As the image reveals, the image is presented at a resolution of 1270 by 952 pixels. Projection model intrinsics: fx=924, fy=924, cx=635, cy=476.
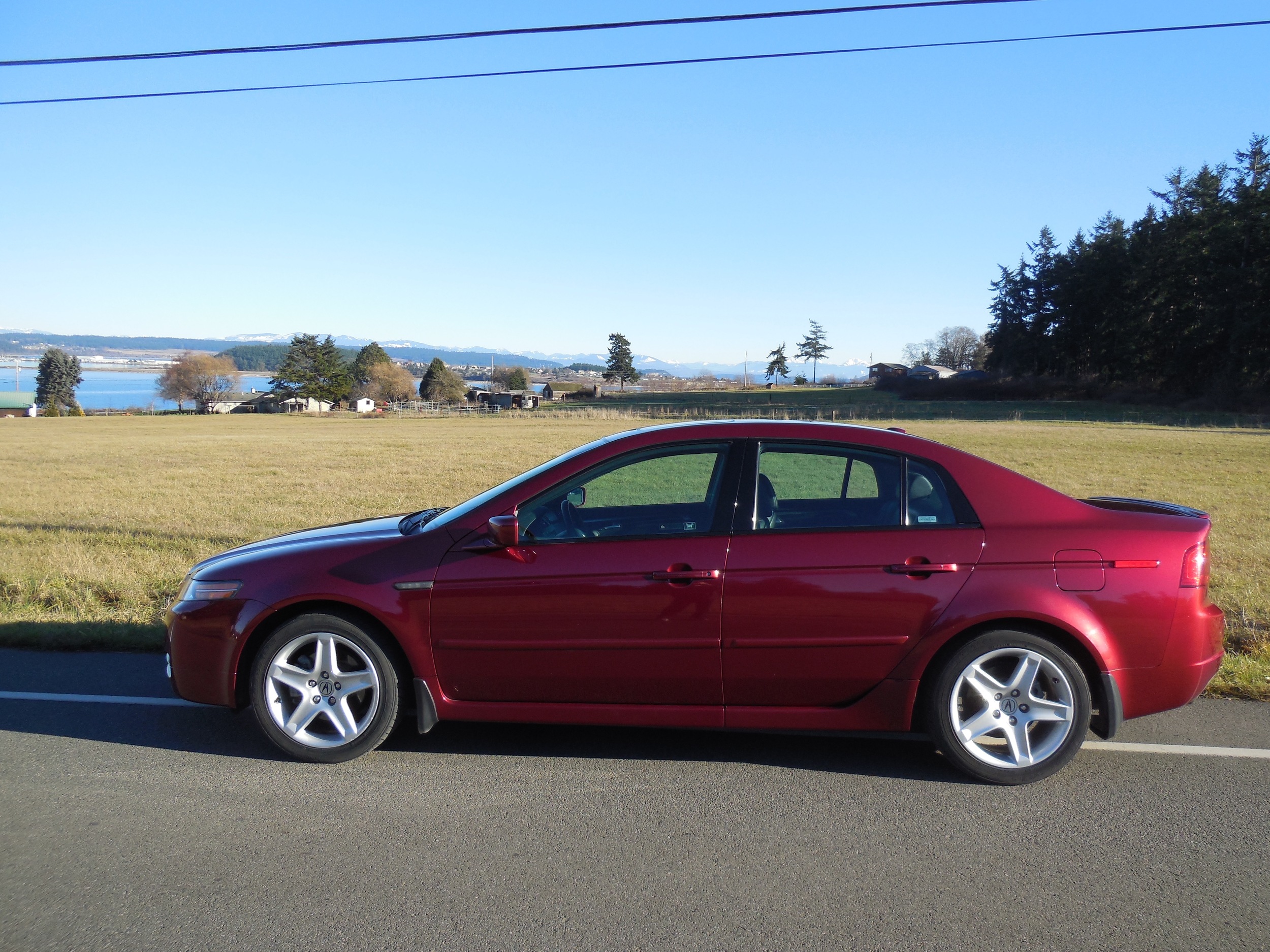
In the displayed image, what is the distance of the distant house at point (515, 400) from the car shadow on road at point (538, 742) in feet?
318

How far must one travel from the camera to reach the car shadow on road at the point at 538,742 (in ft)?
14.4

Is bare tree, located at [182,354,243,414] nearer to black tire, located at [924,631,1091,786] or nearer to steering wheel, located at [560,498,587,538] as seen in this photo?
steering wheel, located at [560,498,587,538]

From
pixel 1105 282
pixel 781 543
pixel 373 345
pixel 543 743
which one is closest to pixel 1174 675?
pixel 781 543

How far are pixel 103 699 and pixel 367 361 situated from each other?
506ft

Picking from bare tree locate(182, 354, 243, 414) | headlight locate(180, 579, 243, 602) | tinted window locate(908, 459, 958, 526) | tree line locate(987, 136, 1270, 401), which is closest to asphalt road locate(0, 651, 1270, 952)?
headlight locate(180, 579, 243, 602)

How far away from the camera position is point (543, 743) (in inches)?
181

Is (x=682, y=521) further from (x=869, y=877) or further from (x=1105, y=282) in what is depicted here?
(x=1105, y=282)

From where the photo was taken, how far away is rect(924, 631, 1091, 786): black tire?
4.03m

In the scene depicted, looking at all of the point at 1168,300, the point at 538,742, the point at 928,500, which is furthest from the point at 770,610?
the point at 1168,300

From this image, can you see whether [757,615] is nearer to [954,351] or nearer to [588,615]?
[588,615]

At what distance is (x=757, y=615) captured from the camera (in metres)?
4.05

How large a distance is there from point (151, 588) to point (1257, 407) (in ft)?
207

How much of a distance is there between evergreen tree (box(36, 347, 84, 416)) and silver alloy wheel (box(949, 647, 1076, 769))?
137 m

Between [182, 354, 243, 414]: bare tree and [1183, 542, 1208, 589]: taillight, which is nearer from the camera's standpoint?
[1183, 542, 1208, 589]: taillight
